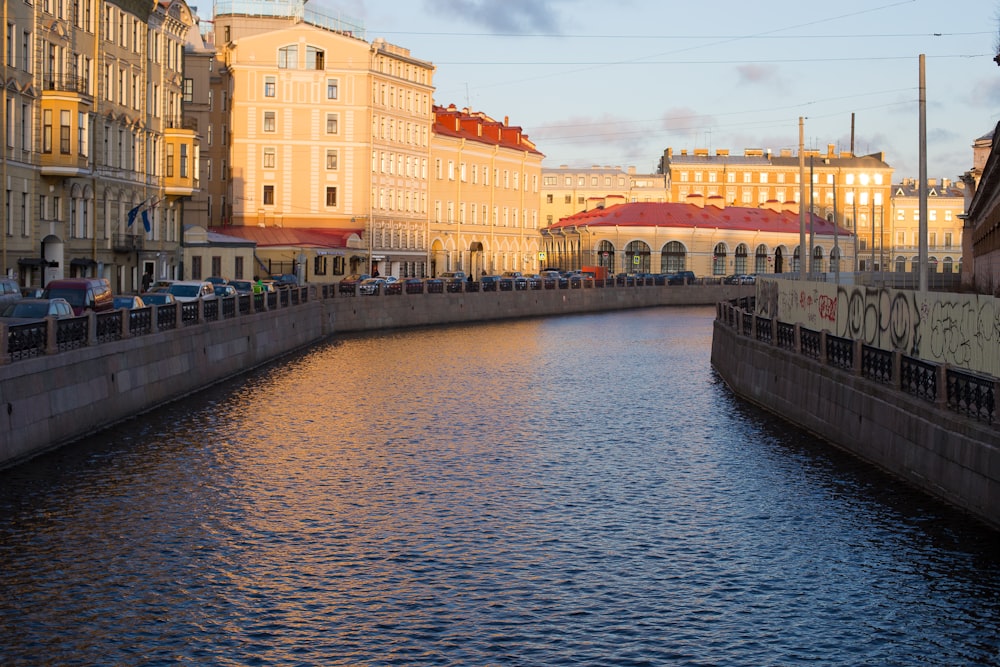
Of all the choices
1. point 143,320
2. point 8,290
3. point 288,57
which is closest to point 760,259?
point 288,57

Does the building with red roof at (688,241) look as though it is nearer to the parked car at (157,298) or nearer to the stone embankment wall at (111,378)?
the stone embankment wall at (111,378)

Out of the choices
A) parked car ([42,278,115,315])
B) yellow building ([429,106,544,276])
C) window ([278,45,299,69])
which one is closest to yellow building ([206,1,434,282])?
window ([278,45,299,69])

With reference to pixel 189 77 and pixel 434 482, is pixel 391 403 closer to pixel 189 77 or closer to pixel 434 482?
pixel 434 482

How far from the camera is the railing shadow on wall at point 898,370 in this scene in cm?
1873

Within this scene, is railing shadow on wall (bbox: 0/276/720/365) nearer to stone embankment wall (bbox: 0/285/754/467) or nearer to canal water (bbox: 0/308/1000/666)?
stone embankment wall (bbox: 0/285/754/467)

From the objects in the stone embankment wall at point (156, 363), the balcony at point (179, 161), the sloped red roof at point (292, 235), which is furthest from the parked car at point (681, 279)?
the balcony at point (179, 161)

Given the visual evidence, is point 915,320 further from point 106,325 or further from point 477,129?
point 477,129

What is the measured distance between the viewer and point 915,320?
24.1 m

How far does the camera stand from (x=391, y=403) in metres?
34.7

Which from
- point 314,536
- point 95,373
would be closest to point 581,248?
point 95,373

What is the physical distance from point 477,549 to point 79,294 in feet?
70.5

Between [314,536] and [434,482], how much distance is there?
14.6ft

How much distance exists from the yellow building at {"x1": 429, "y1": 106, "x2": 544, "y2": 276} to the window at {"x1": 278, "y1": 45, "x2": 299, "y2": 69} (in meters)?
14.8

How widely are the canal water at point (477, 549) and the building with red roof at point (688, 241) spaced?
287ft
